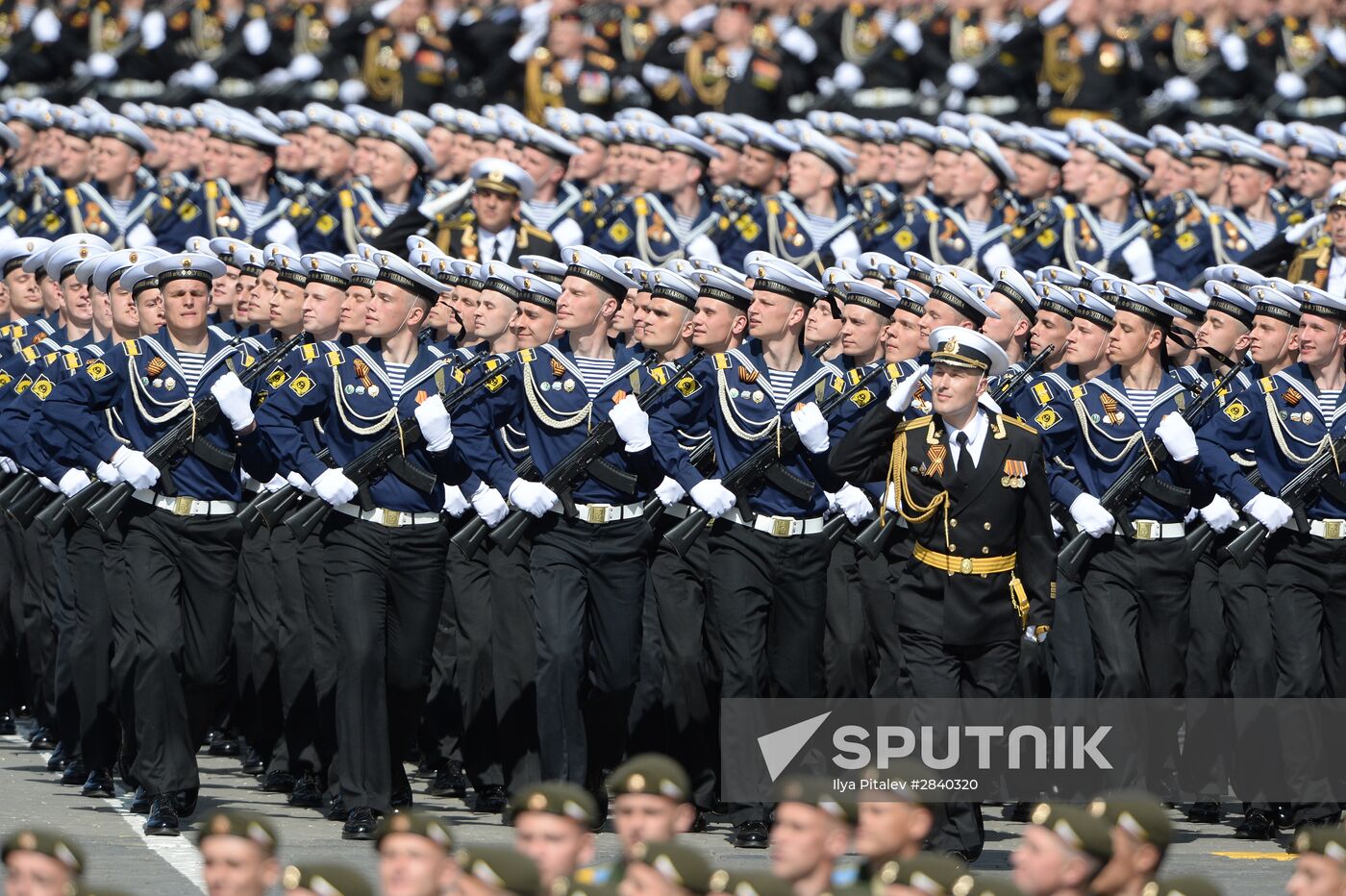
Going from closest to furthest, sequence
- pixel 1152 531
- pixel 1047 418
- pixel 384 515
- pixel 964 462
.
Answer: pixel 964 462 < pixel 384 515 < pixel 1152 531 < pixel 1047 418

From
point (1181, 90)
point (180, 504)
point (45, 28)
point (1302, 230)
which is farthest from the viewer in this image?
point (45, 28)

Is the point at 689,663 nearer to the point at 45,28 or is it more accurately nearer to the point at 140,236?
the point at 140,236

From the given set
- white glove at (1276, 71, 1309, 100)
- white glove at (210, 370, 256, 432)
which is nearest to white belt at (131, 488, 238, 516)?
white glove at (210, 370, 256, 432)

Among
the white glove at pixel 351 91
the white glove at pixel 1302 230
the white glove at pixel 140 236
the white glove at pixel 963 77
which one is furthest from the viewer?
the white glove at pixel 351 91

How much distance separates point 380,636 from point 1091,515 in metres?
2.92

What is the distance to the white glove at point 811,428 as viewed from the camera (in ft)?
43.3

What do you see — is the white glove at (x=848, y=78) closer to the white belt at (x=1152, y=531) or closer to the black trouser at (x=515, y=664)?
the white belt at (x=1152, y=531)

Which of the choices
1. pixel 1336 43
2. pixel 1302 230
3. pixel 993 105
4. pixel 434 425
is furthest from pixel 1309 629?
pixel 1336 43

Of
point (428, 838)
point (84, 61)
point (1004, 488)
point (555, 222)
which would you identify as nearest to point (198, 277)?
point (1004, 488)

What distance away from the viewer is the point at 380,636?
1319 centimetres

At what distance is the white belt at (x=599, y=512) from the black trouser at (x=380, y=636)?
50 cm

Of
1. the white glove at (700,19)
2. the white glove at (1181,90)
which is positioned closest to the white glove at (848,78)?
the white glove at (700,19)

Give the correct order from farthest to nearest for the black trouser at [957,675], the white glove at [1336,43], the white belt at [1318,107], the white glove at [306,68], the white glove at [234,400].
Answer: the white glove at [306,68]
the white glove at [1336,43]
the white belt at [1318,107]
the white glove at [234,400]
the black trouser at [957,675]

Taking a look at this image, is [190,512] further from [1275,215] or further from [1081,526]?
[1275,215]
